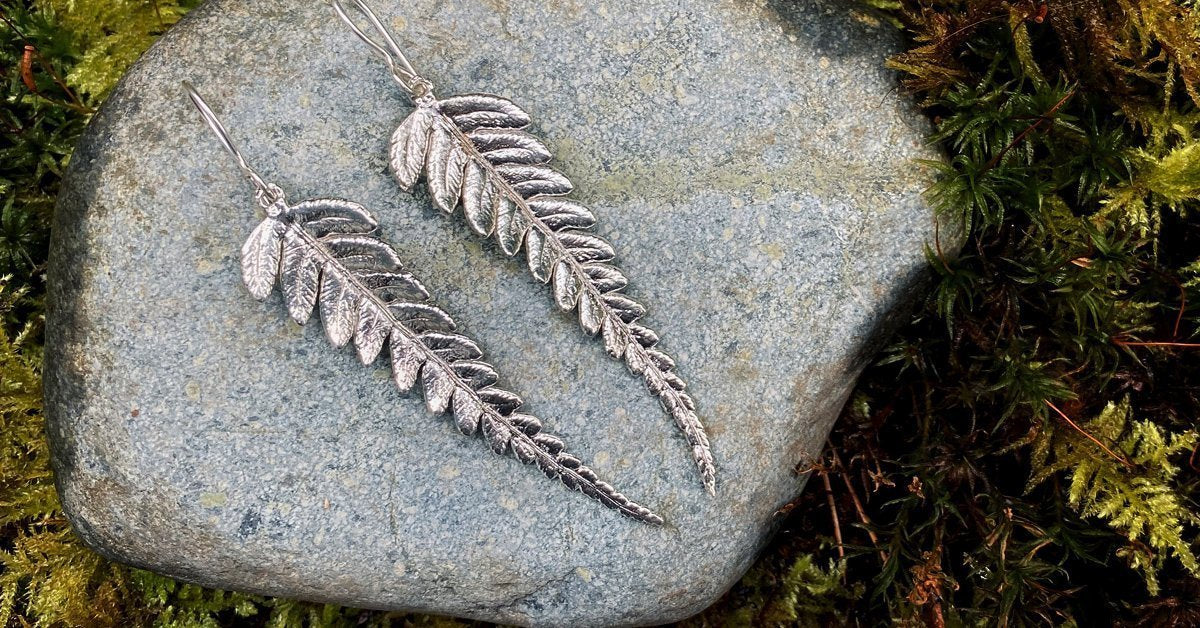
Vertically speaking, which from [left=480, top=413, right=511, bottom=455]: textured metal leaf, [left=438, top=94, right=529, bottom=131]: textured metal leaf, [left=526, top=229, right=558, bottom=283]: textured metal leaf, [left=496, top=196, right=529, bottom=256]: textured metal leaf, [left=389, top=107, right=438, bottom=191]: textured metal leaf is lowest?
[left=480, top=413, right=511, bottom=455]: textured metal leaf

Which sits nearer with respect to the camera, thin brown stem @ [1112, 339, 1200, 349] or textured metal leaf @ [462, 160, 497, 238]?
textured metal leaf @ [462, 160, 497, 238]

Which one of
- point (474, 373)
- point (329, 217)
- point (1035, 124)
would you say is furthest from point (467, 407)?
point (1035, 124)

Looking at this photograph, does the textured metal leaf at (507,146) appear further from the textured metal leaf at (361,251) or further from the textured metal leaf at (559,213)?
the textured metal leaf at (361,251)

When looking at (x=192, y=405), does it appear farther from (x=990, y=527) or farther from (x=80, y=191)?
(x=990, y=527)

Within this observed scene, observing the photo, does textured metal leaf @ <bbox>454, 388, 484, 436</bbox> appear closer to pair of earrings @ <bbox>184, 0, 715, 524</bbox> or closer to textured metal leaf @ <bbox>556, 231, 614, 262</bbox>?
pair of earrings @ <bbox>184, 0, 715, 524</bbox>

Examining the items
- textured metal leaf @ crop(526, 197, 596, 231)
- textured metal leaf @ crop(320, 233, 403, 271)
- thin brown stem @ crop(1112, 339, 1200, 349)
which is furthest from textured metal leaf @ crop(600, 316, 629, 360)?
thin brown stem @ crop(1112, 339, 1200, 349)

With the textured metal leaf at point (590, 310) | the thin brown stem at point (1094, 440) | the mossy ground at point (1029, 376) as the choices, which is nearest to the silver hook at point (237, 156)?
the textured metal leaf at point (590, 310)
